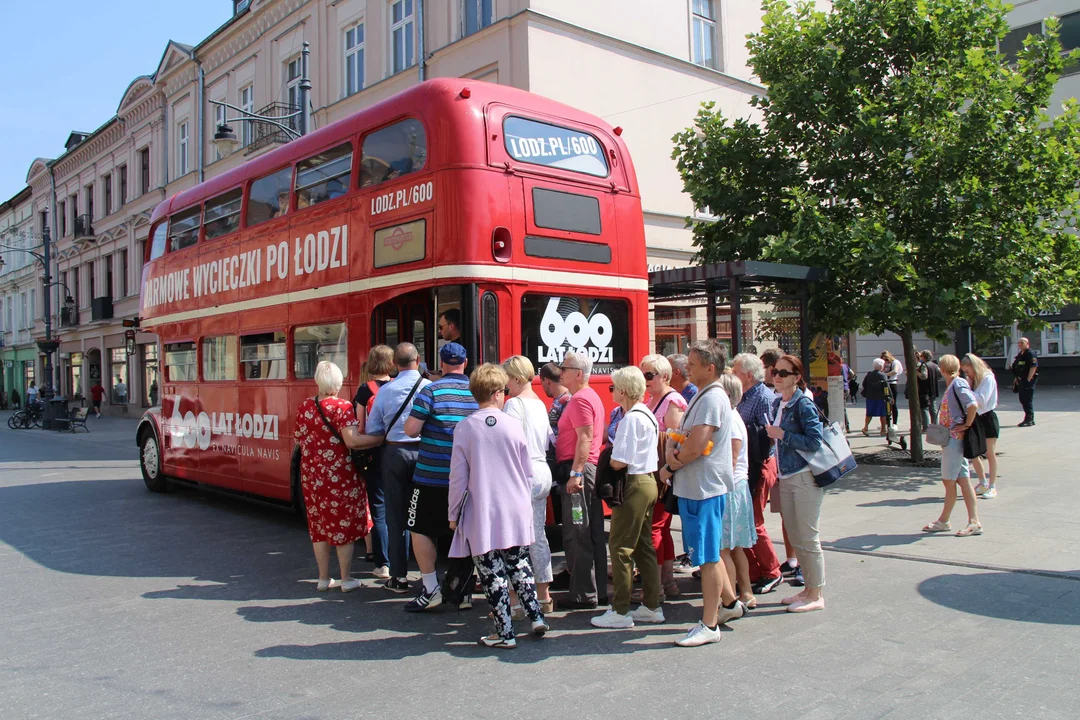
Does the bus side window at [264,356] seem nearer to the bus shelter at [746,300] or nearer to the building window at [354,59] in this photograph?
the bus shelter at [746,300]

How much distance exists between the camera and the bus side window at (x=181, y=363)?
10.9 m

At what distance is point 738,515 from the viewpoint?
545cm

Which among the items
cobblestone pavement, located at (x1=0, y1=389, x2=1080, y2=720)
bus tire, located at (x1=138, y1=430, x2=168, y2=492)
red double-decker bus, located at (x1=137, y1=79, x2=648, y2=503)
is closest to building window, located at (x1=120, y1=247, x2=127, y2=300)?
bus tire, located at (x1=138, y1=430, x2=168, y2=492)

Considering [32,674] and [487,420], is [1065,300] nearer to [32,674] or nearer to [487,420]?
[487,420]

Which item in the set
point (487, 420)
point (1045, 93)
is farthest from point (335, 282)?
point (1045, 93)

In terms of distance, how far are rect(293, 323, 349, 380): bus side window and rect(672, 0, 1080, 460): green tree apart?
598 centimetres

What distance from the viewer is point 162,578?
6.91 m

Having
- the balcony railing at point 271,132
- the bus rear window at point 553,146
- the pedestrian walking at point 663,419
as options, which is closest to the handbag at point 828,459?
the pedestrian walking at point 663,419

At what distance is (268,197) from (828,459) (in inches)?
263

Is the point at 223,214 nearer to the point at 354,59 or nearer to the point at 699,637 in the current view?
the point at 699,637

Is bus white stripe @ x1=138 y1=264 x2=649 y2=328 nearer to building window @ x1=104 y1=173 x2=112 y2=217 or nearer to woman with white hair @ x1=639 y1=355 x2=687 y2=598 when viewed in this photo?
woman with white hair @ x1=639 y1=355 x2=687 y2=598

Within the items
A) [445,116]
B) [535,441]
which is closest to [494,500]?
[535,441]

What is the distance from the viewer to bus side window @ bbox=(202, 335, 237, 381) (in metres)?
9.95

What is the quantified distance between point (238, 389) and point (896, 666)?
7.77m
